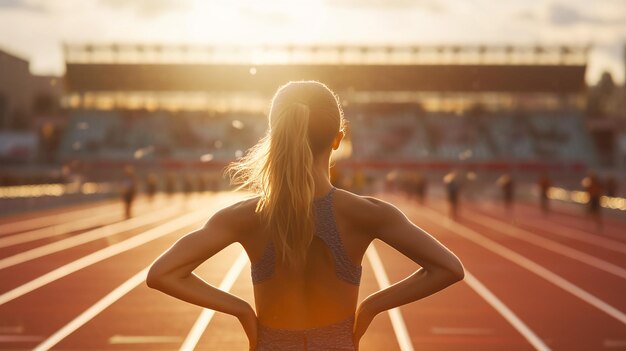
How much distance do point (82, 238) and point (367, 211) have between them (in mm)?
21468

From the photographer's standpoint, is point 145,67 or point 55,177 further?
point 145,67

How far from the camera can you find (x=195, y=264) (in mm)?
2871

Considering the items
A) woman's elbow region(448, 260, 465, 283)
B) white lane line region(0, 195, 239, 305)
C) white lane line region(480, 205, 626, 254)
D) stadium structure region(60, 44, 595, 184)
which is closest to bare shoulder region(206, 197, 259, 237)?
woman's elbow region(448, 260, 465, 283)

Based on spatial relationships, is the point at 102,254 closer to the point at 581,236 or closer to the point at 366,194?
the point at 581,236

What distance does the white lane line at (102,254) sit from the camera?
44.8ft

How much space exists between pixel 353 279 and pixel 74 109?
3323 inches

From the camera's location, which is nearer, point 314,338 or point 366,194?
point 314,338

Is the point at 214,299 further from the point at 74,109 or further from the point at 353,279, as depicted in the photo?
the point at 74,109

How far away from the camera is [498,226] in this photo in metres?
29.0

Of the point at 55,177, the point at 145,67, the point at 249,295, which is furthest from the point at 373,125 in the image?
the point at 249,295

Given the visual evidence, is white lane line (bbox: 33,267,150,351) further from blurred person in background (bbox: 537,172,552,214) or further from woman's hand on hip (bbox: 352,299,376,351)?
blurred person in background (bbox: 537,172,552,214)

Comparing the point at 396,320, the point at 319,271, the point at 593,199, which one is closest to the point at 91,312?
the point at 396,320

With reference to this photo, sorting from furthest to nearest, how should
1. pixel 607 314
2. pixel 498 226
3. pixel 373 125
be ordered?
pixel 373 125 → pixel 498 226 → pixel 607 314

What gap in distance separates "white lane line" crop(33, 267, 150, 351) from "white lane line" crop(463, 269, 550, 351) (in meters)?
4.49
